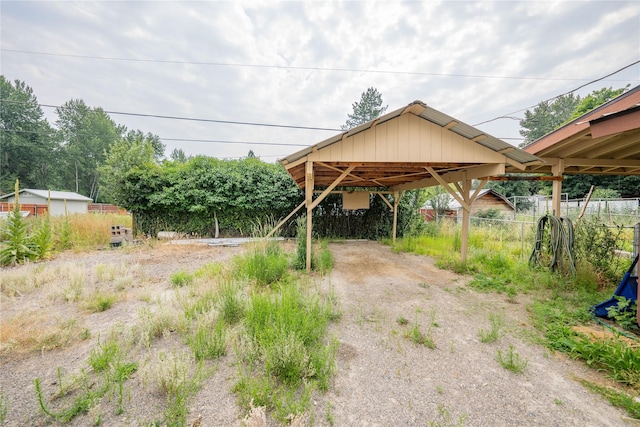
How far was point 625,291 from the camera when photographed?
2.83 m

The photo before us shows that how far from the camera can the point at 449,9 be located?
283 inches

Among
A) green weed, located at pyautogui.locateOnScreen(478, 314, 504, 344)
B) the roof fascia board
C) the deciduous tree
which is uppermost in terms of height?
the deciduous tree

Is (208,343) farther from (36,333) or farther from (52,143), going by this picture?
(52,143)

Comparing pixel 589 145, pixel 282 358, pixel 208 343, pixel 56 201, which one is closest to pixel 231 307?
pixel 208 343

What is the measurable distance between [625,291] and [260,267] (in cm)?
480

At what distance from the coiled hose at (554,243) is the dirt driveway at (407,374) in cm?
159

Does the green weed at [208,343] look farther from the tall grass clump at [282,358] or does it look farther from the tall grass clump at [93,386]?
the tall grass clump at [93,386]

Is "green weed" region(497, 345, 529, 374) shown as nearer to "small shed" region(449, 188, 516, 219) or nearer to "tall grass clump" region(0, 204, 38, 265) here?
"tall grass clump" region(0, 204, 38, 265)

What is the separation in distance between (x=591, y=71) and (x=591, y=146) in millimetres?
15310

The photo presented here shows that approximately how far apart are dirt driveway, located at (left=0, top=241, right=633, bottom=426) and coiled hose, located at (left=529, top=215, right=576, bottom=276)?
159 centimetres

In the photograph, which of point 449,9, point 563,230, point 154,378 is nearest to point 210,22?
point 449,9

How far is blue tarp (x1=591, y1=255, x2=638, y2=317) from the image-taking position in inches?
109

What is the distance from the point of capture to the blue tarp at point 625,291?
9.11 feet

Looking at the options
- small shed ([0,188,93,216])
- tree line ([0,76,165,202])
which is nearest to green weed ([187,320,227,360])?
small shed ([0,188,93,216])
